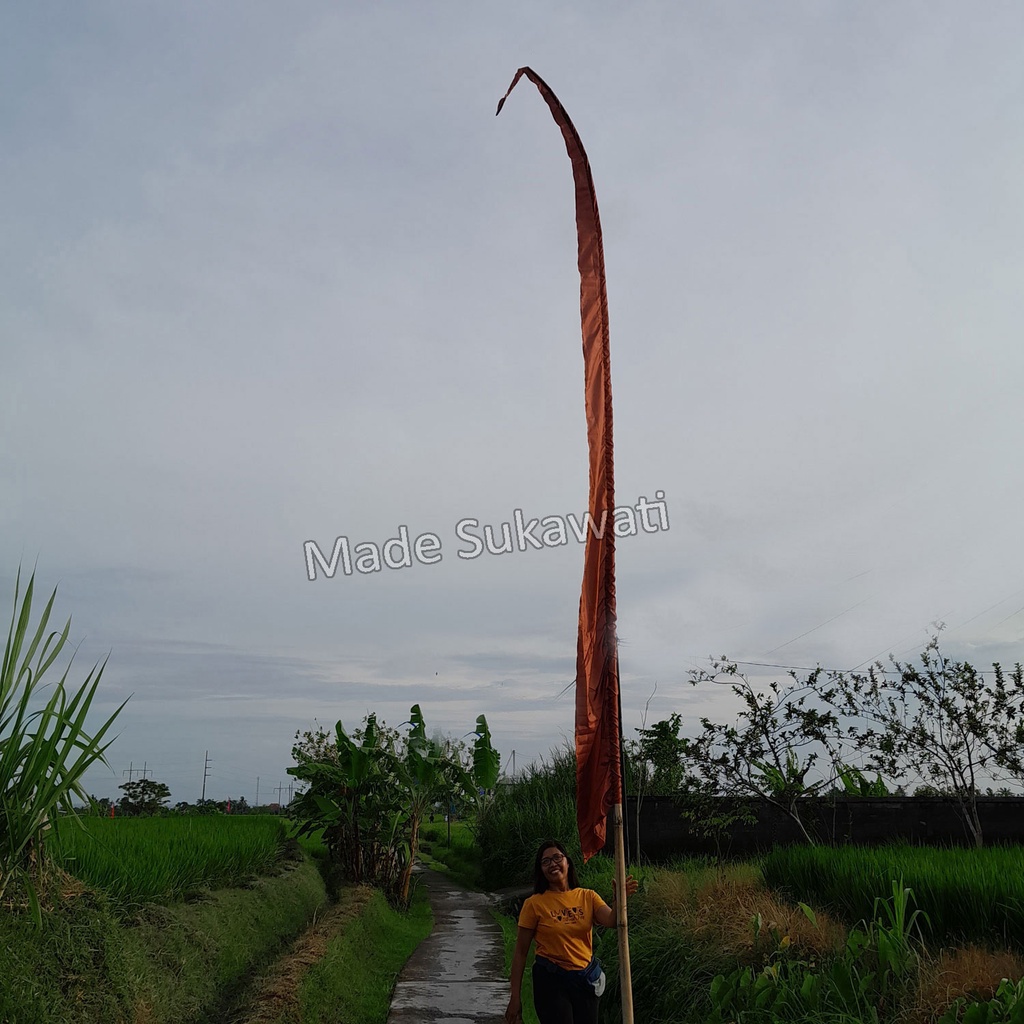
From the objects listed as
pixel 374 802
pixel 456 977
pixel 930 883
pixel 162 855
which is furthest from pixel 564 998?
pixel 374 802

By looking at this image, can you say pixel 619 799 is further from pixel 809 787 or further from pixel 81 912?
pixel 809 787

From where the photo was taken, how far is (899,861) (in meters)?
6.79

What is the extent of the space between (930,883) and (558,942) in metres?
2.65

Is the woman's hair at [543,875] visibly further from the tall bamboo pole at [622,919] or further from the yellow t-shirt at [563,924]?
the tall bamboo pole at [622,919]

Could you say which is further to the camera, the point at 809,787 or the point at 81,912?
the point at 809,787

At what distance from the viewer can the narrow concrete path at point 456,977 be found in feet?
23.7

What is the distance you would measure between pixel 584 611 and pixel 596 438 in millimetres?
882

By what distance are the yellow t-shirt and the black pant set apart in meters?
0.06

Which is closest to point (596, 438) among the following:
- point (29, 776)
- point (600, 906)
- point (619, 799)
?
point (619, 799)

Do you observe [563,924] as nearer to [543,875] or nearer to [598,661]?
[543,875]

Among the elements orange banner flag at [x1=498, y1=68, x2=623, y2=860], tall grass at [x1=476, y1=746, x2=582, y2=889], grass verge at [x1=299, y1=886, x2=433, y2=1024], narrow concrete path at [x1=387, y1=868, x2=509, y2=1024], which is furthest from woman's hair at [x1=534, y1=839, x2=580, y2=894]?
tall grass at [x1=476, y1=746, x2=582, y2=889]

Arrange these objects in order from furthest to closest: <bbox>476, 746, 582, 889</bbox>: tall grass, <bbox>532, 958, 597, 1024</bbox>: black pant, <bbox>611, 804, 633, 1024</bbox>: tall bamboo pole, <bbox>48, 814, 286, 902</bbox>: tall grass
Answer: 1. <bbox>476, 746, 582, 889</bbox>: tall grass
2. <bbox>48, 814, 286, 902</bbox>: tall grass
3. <bbox>532, 958, 597, 1024</bbox>: black pant
4. <bbox>611, 804, 633, 1024</bbox>: tall bamboo pole

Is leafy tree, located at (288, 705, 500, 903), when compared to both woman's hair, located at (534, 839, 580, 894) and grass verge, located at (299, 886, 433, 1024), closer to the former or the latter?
grass verge, located at (299, 886, 433, 1024)

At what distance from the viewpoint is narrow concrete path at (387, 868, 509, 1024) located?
7.22 metres
